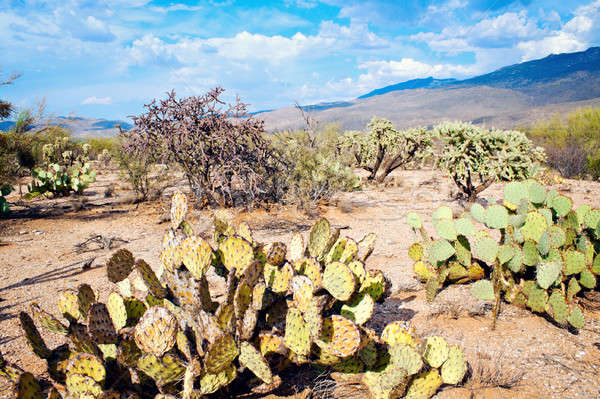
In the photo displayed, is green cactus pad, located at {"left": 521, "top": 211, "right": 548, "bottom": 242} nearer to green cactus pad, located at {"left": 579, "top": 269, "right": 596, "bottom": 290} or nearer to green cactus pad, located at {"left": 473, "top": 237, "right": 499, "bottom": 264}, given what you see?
green cactus pad, located at {"left": 473, "top": 237, "right": 499, "bottom": 264}

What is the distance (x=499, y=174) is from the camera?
9.76 metres

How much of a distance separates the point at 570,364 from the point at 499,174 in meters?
7.95

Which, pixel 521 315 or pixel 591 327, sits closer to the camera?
pixel 591 327

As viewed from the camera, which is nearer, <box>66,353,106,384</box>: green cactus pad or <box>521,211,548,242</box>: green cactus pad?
<box>66,353,106,384</box>: green cactus pad

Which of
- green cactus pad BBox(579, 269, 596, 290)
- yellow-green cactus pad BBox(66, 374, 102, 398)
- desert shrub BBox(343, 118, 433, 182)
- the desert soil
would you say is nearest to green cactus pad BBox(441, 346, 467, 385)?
the desert soil

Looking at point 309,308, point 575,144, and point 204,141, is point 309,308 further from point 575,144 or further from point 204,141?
point 575,144

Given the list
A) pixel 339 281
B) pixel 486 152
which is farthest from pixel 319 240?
pixel 486 152

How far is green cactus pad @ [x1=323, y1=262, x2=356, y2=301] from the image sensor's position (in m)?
2.52

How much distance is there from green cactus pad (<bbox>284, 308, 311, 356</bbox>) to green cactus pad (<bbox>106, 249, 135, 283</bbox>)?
1.43 meters

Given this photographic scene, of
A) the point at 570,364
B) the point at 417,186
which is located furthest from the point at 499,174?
the point at 570,364

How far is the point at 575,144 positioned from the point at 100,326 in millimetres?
20758

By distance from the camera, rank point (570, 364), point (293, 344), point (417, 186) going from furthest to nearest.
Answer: point (417, 186) → point (570, 364) → point (293, 344)

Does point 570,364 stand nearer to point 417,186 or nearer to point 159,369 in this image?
point 159,369

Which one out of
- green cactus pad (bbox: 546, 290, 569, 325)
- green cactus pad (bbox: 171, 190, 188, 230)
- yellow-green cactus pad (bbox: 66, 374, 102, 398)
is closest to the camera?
yellow-green cactus pad (bbox: 66, 374, 102, 398)
